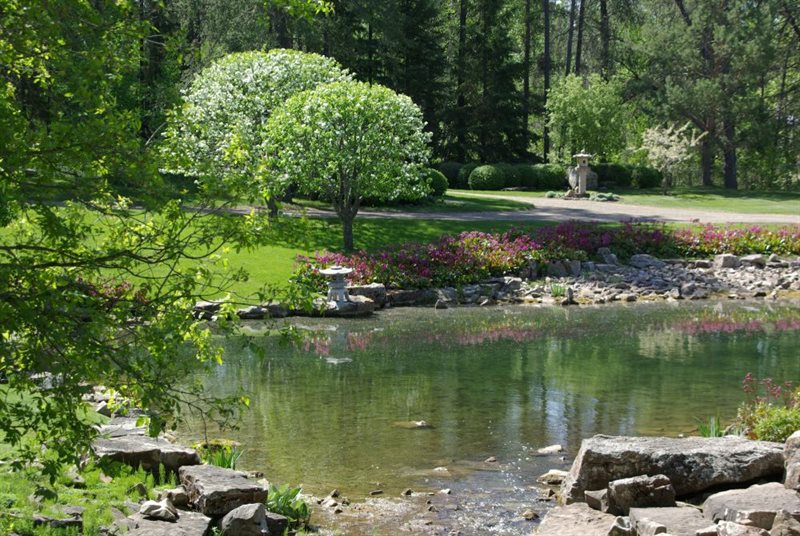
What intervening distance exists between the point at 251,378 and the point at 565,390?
5249mm

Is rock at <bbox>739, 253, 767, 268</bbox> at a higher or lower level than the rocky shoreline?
higher

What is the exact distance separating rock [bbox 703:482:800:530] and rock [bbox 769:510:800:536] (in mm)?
157

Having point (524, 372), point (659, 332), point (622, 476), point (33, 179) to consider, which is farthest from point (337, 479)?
point (659, 332)

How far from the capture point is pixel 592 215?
37.3m

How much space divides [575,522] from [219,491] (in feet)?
10.5

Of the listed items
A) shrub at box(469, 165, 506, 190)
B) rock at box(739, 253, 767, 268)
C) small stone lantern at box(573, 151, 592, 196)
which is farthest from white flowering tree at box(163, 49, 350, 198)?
shrub at box(469, 165, 506, 190)

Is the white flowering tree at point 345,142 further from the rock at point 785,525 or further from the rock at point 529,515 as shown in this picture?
the rock at point 785,525

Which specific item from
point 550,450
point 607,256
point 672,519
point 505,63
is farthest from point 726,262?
point 505,63

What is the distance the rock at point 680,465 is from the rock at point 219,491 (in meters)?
3.15

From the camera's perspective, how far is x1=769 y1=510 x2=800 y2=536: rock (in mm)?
7395

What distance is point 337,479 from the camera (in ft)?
35.9

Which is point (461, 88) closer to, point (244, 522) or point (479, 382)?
point (479, 382)

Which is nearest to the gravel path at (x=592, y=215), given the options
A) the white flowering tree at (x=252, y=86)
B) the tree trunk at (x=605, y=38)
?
the white flowering tree at (x=252, y=86)

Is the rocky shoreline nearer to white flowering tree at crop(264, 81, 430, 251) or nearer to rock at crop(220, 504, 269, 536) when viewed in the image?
white flowering tree at crop(264, 81, 430, 251)
